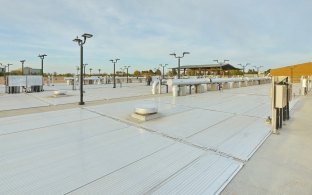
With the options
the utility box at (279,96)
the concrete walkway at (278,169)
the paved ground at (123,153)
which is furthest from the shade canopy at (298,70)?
the paved ground at (123,153)

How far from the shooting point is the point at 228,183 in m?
2.67

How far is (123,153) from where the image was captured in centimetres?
355

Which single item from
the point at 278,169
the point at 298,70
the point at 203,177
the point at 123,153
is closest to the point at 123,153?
the point at 123,153

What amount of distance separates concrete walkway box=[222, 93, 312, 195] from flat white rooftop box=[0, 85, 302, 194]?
0.15 meters

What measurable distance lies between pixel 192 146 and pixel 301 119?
4.20 meters

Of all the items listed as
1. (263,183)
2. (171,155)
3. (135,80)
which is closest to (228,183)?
(263,183)

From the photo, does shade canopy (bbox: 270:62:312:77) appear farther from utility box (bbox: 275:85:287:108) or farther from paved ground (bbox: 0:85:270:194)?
paved ground (bbox: 0:85:270:194)

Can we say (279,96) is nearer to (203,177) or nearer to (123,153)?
(203,177)

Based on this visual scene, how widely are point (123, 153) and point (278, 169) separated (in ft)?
7.35

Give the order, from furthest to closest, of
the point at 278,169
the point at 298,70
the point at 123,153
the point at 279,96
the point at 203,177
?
the point at 298,70, the point at 279,96, the point at 123,153, the point at 278,169, the point at 203,177

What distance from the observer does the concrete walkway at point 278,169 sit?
256 centimetres

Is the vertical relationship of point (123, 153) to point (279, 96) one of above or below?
below

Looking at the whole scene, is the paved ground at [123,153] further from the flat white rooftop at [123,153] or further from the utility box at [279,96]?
the utility box at [279,96]

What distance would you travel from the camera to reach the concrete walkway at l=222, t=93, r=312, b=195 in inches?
101
